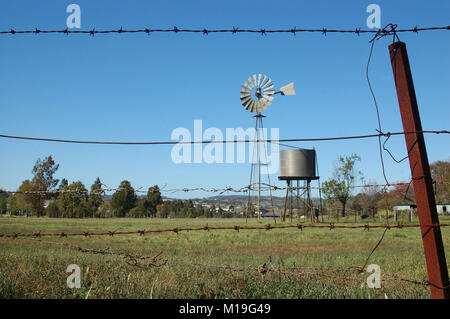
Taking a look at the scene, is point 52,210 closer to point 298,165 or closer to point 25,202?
point 25,202

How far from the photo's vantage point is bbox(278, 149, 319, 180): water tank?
33656 millimetres

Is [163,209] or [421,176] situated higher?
[163,209]

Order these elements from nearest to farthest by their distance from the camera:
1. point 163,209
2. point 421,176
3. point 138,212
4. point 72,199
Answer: point 421,176
point 72,199
point 138,212
point 163,209

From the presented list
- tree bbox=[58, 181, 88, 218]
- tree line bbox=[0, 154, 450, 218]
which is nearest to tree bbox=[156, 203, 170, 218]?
tree line bbox=[0, 154, 450, 218]

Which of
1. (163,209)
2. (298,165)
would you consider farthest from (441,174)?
(163,209)

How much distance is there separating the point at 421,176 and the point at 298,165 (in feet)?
98.3

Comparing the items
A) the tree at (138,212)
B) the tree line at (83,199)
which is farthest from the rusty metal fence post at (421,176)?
the tree at (138,212)

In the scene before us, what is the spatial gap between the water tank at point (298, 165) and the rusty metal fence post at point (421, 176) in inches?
1167

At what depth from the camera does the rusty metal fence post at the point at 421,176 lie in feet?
13.2

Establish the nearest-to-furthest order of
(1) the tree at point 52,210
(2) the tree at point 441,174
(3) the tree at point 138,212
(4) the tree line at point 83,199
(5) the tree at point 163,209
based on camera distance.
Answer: (4) the tree line at point 83,199 → (1) the tree at point 52,210 → (3) the tree at point 138,212 → (5) the tree at point 163,209 → (2) the tree at point 441,174

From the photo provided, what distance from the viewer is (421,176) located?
4113mm

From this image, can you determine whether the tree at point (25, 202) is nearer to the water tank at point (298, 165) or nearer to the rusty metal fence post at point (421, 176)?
the rusty metal fence post at point (421, 176)

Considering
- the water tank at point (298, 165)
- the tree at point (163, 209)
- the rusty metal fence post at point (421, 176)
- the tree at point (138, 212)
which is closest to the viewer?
A: the rusty metal fence post at point (421, 176)

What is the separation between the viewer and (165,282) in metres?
4.79
